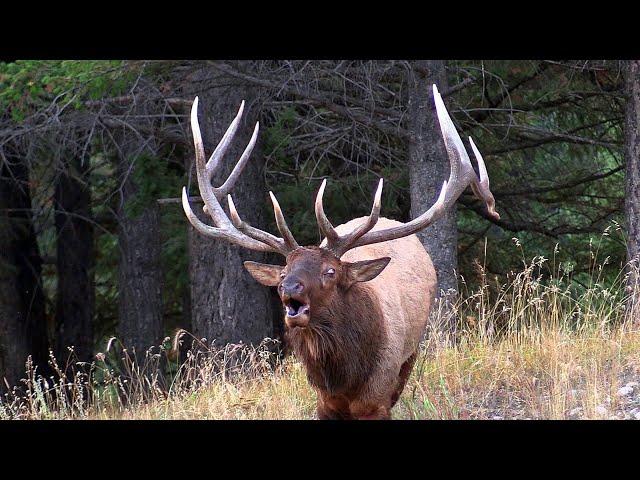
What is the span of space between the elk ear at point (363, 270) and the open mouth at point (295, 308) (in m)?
0.54

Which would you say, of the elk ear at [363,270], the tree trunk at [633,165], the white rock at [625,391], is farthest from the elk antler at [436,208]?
the tree trunk at [633,165]

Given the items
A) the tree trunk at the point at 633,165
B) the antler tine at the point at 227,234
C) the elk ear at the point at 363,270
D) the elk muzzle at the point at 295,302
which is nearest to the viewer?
the elk muzzle at the point at 295,302

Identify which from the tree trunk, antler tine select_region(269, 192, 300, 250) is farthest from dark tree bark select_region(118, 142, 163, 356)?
antler tine select_region(269, 192, 300, 250)

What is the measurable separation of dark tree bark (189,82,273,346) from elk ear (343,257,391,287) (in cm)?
484

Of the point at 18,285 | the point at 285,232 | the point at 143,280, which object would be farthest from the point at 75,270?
the point at 285,232

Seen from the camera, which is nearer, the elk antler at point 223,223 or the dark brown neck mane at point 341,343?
the dark brown neck mane at point 341,343

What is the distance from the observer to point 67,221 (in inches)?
672

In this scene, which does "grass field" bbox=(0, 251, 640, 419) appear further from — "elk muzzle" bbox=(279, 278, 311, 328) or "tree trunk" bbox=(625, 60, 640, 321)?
"elk muzzle" bbox=(279, 278, 311, 328)

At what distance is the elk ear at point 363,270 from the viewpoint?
688 cm

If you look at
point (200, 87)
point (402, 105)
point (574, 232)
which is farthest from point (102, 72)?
point (574, 232)

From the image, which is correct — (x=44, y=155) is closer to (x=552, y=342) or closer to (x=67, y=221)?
(x=67, y=221)

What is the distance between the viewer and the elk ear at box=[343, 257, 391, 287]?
688 cm

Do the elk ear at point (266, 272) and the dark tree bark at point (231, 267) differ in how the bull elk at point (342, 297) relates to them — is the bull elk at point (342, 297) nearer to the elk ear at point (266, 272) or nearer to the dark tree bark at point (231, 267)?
the elk ear at point (266, 272)

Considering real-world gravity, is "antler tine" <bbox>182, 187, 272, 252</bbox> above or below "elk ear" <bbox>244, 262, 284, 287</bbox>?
above
